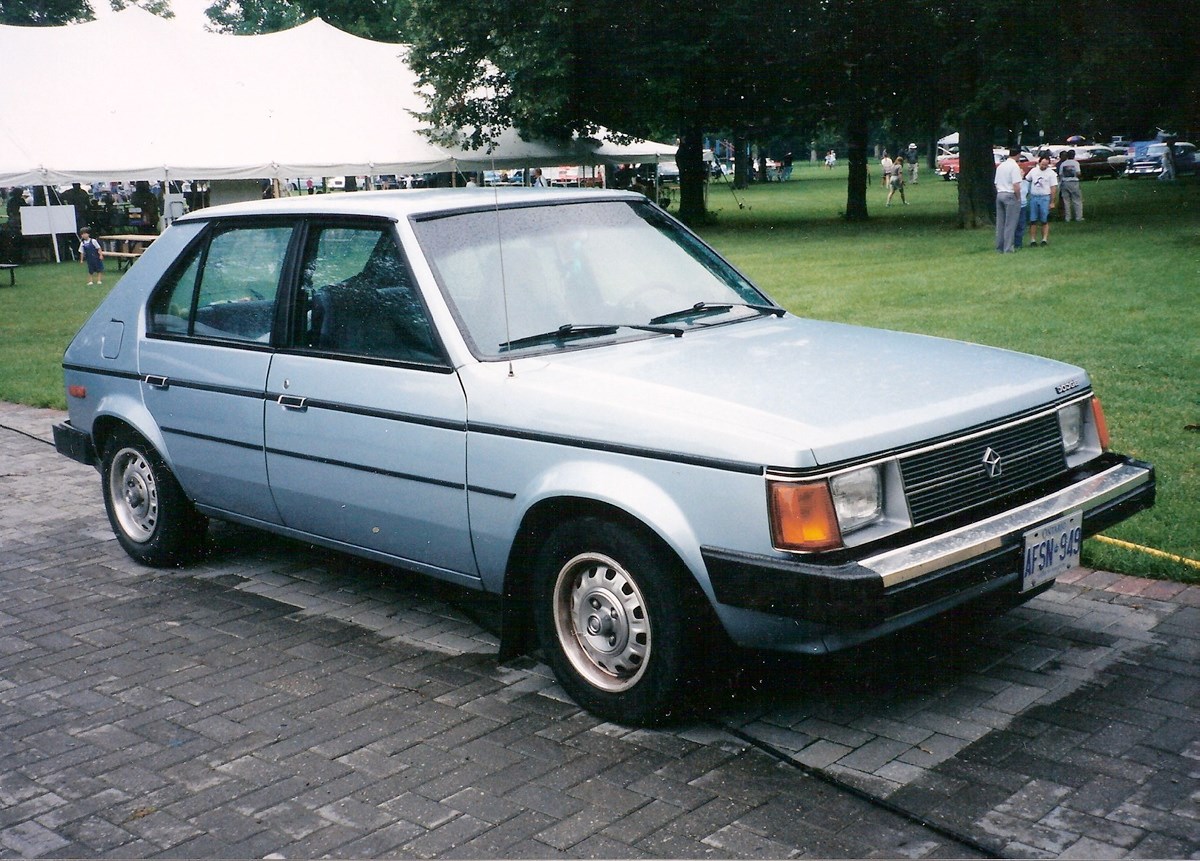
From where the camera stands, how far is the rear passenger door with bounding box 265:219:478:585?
4480 millimetres

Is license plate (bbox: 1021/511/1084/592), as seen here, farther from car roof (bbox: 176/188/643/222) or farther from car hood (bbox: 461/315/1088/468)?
car roof (bbox: 176/188/643/222)

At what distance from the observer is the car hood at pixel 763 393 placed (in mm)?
3658

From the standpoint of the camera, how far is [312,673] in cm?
469

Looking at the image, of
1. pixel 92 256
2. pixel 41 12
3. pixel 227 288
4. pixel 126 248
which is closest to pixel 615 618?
pixel 227 288

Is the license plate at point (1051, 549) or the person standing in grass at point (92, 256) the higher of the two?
the person standing in grass at point (92, 256)

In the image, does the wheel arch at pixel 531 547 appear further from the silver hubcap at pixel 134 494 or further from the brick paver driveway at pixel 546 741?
the silver hubcap at pixel 134 494

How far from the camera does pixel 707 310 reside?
4992mm

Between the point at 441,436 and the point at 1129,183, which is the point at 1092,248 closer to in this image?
the point at 441,436

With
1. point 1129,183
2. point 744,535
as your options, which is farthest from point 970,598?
point 1129,183

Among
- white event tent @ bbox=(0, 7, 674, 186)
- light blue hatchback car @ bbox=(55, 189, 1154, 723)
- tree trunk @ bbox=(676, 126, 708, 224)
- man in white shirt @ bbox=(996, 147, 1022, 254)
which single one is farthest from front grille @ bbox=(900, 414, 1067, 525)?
tree trunk @ bbox=(676, 126, 708, 224)

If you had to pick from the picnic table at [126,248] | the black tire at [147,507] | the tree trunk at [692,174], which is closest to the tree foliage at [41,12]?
the picnic table at [126,248]

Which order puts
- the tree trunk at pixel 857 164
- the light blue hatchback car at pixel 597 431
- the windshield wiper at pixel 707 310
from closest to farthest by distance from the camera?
the light blue hatchback car at pixel 597 431, the windshield wiper at pixel 707 310, the tree trunk at pixel 857 164

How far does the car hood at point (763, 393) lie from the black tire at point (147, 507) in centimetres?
231

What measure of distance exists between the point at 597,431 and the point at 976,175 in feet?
87.8
